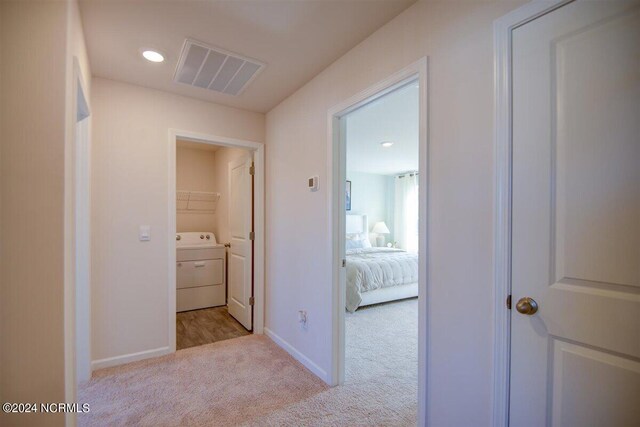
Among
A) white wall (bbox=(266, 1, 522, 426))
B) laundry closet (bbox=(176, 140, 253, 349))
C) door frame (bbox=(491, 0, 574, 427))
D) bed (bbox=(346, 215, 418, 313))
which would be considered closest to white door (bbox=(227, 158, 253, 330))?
laundry closet (bbox=(176, 140, 253, 349))

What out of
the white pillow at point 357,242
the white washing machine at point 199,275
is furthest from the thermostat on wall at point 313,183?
the white pillow at point 357,242

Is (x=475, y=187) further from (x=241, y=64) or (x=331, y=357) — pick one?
(x=241, y=64)

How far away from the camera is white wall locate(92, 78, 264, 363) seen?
2.47 meters

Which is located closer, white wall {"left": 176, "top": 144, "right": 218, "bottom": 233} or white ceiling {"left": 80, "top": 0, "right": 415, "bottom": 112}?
white ceiling {"left": 80, "top": 0, "right": 415, "bottom": 112}

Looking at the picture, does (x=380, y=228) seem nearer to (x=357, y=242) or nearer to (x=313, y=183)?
(x=357, y=242)

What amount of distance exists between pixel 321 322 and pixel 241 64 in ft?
6.70

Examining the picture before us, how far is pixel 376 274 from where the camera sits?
412cm

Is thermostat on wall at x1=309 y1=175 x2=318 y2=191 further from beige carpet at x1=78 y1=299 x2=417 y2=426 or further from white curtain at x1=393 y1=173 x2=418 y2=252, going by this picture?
white curtain at x1=393 y1=173 x2=418 y2=252

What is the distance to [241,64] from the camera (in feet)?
7.41

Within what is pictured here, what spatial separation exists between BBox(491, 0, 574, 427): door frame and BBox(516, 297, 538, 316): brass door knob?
0.06m

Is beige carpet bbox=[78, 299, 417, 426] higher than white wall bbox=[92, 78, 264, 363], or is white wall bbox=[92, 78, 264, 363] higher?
white wall bbox=[92, 78, 264, 363]

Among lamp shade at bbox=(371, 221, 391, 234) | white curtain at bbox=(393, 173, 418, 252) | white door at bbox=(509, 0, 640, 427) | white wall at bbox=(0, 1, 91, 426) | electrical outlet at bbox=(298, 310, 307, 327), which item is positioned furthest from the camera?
lamp shade at bbox=(371, 221, 391, 234)

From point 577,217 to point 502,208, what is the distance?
24 cm

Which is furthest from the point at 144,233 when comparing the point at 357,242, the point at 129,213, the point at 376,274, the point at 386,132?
the point at 357,242
